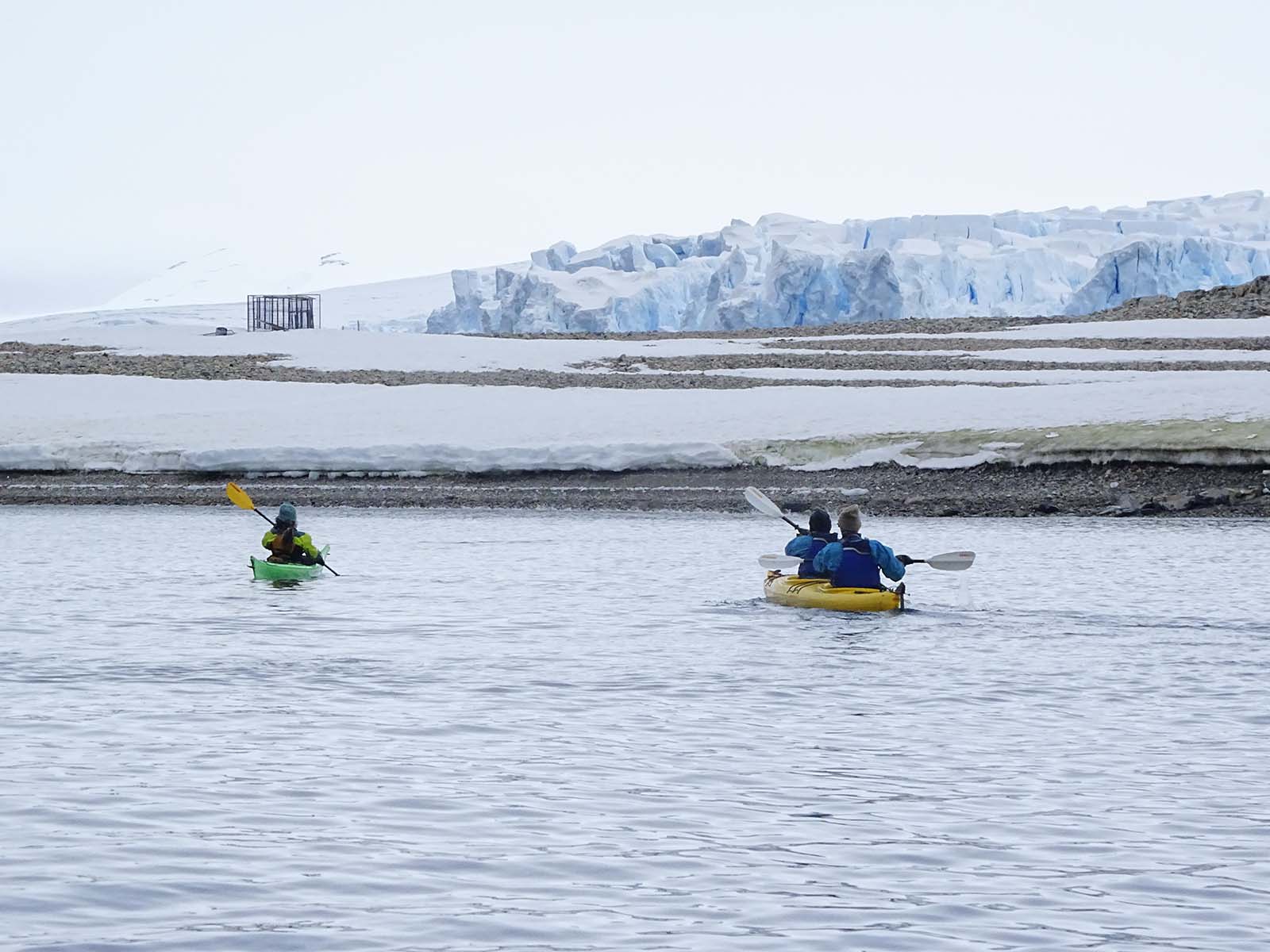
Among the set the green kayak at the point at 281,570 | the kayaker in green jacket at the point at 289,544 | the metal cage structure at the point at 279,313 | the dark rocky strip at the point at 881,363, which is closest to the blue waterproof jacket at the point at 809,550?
the green kayak at the point at 281,570

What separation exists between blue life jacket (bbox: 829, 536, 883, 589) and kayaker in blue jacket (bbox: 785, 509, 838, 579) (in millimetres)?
348

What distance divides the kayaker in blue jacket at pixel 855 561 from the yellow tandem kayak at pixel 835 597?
113 millimetres

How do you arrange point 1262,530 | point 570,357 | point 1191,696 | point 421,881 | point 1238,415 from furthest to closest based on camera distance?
point 570,357 < point 1238,415 < point 1262,530 < point 1191,696 < point 421,881

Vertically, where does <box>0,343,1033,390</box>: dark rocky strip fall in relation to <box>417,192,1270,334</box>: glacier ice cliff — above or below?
below

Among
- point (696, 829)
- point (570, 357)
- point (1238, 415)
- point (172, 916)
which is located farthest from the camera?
point (570, 357)

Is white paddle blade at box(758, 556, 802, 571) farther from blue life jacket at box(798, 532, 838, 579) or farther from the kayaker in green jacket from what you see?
the kayaker in green jacket

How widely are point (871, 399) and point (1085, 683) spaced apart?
23.9 metres

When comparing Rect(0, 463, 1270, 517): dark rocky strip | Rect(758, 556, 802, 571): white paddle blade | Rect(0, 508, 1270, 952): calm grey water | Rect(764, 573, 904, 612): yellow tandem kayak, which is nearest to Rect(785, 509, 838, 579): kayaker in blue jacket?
Rect(764, 573, 904, 612): yellow tandem kayak

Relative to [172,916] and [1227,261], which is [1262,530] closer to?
[172,916]

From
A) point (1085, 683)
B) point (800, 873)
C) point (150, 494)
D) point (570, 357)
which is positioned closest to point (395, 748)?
point (800, 873)

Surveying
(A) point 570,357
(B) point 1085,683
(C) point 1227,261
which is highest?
(C) point 1227,261

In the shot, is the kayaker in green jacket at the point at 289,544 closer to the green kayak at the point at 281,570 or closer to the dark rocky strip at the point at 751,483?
the green kayak at the point at 281,570

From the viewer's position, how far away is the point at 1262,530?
26.2 metres

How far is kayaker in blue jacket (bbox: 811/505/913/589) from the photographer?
57.2 ft
